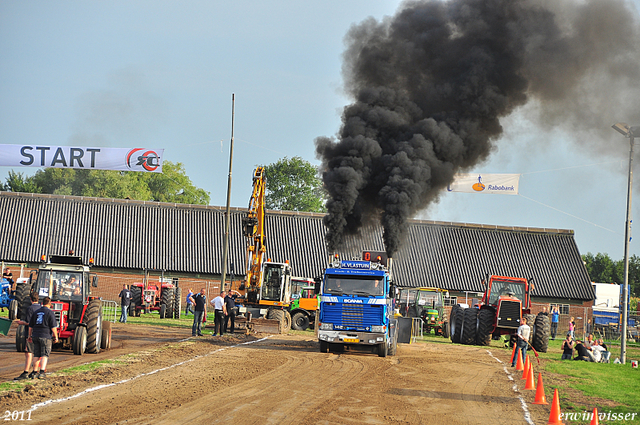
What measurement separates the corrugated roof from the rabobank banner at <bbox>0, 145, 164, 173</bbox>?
819 cm

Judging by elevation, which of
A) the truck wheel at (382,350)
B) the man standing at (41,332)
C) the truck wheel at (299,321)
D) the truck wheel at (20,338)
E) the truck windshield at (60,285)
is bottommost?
the truck wheel at (299,321)

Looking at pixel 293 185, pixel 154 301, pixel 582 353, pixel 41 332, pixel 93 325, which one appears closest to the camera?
pixel 41 332

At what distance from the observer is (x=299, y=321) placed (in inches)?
1273

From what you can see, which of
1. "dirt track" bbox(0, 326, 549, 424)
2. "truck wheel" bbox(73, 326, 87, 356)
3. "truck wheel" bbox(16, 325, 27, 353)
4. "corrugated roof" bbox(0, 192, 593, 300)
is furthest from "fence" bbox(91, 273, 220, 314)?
"truck wheel" bbox(73, 326, 87, 356)

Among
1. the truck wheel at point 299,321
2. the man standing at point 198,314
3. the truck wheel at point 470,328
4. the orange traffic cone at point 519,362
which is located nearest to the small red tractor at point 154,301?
the truck wheel at point 299,321

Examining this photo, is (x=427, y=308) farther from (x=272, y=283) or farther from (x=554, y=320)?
(x=272, y=283)

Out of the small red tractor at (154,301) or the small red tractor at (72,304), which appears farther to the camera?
the small red tractor at (154,301)

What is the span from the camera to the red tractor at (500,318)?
27109mm

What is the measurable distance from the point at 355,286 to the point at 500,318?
30.2 ft

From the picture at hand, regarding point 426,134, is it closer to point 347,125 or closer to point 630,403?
point 347,125

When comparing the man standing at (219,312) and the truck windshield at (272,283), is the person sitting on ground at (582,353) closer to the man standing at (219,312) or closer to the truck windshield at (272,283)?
the truck windshield at (272,283)

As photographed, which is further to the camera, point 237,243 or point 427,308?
point 237,243

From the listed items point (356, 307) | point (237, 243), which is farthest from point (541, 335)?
point (237, 243)

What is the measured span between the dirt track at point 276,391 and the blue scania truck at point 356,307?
0.67 metres
